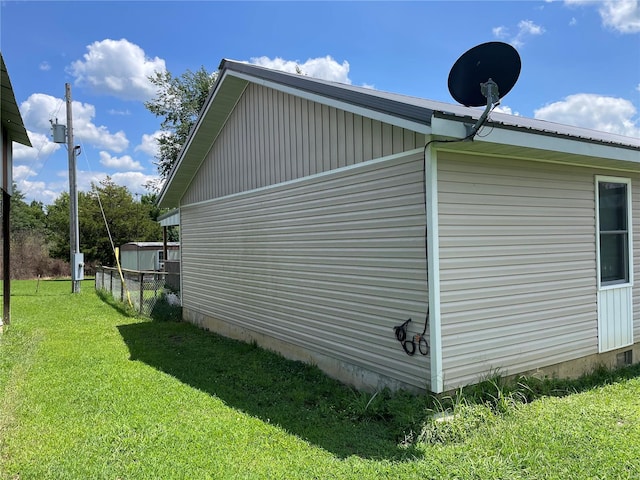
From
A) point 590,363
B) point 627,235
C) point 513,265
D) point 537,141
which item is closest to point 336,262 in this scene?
point 513,265

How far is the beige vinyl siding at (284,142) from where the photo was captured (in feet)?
14.9

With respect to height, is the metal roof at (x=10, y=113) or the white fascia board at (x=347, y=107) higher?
the metal roof at (x=10, y=113)

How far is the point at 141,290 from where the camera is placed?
10469 mm

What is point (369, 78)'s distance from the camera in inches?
516

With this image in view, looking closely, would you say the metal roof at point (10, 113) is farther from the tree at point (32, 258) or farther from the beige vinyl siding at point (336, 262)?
the tree at point (32, 258)

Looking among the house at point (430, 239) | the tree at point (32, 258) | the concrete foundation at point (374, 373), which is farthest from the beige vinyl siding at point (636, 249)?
the tree at point (32, 258)

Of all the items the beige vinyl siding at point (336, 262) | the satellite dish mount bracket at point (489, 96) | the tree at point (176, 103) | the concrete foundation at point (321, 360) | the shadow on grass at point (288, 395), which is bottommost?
the shadow on grass at point (288, 395)

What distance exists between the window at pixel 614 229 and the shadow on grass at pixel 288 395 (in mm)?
3437

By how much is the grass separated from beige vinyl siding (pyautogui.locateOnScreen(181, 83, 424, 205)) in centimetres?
256

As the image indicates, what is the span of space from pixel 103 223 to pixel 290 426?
2757 centimetres

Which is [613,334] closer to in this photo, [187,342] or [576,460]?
[576,460]

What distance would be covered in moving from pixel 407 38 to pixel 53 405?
7.10 metres

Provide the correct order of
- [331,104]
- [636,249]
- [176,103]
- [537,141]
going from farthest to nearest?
1. [176,103]
2. [636,249]
3. [331,104]
4. [537,141]

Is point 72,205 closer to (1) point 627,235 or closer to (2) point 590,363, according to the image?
(2) point 590,363
